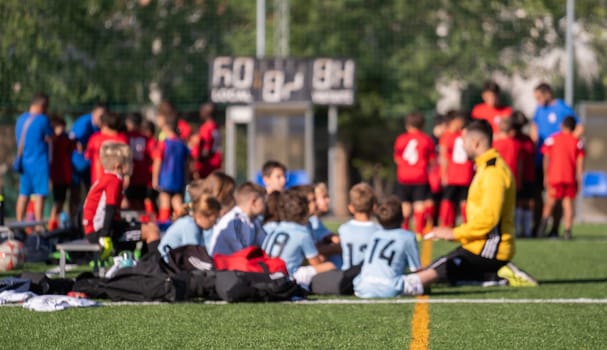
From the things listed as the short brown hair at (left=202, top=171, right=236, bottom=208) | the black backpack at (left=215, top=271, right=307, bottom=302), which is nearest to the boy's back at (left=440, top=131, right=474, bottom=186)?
the short brown hair at (left=202, top=171, right=236, bottom=208)

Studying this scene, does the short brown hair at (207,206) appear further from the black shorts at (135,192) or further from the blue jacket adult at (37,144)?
the black shorts at (135,192)

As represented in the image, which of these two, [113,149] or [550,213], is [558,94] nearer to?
[550,213]

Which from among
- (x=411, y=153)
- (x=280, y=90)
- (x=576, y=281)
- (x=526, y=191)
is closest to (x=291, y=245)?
(x=576, y=281)

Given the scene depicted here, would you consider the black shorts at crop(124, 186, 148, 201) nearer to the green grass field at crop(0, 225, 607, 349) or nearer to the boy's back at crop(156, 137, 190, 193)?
the boy's back at crop(156, 137, 190, 193)

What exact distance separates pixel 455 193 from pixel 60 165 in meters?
5.28

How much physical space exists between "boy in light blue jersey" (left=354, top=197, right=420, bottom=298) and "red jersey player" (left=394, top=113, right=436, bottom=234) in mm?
7664

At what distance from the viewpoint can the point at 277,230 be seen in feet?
35.9

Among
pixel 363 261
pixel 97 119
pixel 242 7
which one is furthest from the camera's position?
pixel 242 7

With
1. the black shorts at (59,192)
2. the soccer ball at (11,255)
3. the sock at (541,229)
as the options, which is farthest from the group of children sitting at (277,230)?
the sock at (541,229)

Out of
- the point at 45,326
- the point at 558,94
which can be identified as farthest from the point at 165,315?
the point at 558,94

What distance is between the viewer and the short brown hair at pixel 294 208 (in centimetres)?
1086

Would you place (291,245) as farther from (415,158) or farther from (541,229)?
(541,229)

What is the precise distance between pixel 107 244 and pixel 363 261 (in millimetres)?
2162

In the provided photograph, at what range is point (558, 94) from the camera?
85.7ft
